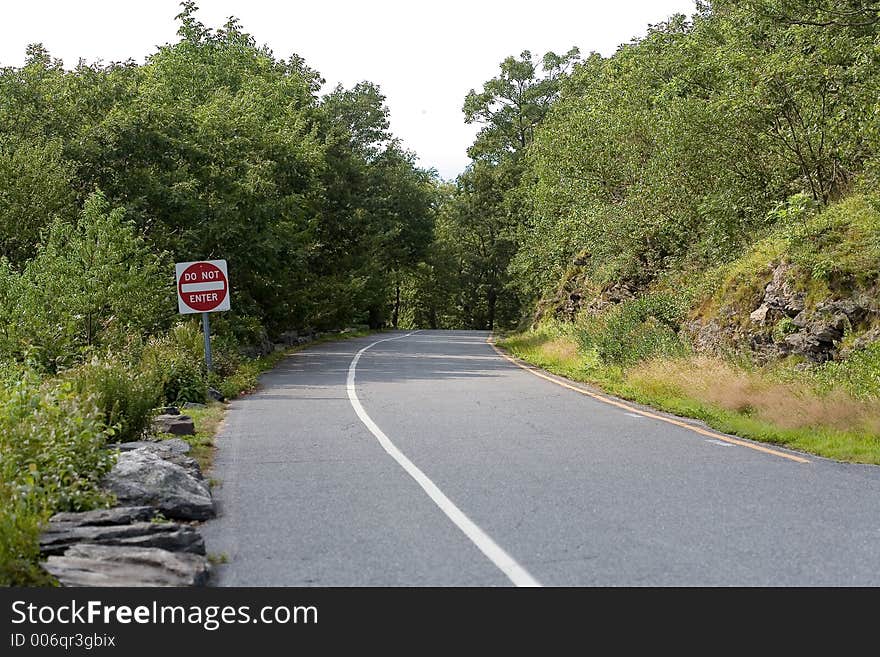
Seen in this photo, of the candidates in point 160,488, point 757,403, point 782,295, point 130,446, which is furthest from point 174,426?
point 782,295

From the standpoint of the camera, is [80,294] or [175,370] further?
[80,294]

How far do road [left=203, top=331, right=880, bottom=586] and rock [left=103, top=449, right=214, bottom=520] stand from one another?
22 centimetres

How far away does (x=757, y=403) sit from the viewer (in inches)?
526

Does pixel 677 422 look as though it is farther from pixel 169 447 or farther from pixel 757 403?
pixel 169 447

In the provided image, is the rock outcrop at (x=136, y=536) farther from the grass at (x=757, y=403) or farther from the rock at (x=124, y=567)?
the grass at (x=757, y=403)

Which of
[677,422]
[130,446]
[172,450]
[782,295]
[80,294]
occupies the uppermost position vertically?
[80,294]

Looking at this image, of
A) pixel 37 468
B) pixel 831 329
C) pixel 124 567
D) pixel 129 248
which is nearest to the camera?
pixel 124 567

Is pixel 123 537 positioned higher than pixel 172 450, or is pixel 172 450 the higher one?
pixel 123 537

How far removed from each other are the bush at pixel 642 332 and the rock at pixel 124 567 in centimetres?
1454

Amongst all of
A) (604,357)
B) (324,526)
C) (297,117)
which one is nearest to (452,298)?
(297,117)

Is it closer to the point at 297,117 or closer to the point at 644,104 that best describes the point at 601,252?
the point at 644,104

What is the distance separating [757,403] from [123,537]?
9591 millimetres

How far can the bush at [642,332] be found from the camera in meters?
19.9
